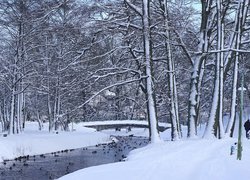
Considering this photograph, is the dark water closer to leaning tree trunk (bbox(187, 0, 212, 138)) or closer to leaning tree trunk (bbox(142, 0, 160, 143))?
leaning tree trunk (bbox(142, 0, 160, 143))

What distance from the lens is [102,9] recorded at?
23125 millimetres

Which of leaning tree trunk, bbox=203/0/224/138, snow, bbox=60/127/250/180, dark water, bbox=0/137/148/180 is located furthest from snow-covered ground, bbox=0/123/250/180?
dark water, bbox=0/137/148/180

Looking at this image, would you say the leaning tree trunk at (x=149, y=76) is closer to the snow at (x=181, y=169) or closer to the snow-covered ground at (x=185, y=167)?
the snow-covered ground at (x=185, y=167)

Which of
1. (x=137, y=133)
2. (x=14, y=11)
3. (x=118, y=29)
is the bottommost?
(x=137, y=133)

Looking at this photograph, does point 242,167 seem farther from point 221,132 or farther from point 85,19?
point 85,19

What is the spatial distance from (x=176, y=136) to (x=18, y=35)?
50.2 feet

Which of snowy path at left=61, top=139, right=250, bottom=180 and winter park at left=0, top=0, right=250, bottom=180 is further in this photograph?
winter park at left=0, top=0, right=250, bottom=180

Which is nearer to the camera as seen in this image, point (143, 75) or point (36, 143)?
point (143, 75)

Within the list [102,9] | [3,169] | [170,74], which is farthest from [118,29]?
[3,169]

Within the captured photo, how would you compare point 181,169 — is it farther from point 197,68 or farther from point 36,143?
point 36,143

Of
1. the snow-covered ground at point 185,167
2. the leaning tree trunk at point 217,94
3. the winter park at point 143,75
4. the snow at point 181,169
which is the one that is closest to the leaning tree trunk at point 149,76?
the winter park at point 143,75

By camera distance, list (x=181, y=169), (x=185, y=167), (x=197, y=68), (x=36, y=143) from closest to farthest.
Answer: (x=181, y=169) → (x=185, y=167) → (x=197, y=68) → (x=36, y=143)

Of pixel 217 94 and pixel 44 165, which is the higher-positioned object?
pixel 217 94

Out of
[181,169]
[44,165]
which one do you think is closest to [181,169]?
[181,169]
